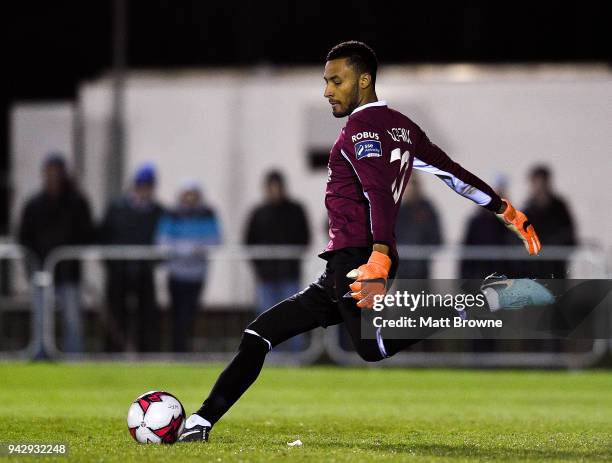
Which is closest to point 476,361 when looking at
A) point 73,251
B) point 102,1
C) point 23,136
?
point 73,251

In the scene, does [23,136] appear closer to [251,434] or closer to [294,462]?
[251,434]

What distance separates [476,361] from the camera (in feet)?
55.9

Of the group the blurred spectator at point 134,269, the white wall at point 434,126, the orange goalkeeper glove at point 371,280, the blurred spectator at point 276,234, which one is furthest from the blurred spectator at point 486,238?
the orange goalkeeper glove at point 371,280

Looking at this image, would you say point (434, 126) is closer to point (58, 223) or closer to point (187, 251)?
point (187, 251)

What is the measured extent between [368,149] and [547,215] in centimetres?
922

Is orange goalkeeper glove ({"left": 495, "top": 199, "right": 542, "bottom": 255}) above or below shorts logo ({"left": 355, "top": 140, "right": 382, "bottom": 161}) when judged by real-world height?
below

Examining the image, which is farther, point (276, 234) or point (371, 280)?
point (276, 234)

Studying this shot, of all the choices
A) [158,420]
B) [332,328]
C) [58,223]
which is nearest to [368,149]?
[158,420]

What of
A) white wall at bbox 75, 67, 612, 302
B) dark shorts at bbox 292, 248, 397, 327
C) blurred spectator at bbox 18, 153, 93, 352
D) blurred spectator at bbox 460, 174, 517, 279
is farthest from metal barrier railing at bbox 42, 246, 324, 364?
dark shorts at bbox 292, 248, 397, 327

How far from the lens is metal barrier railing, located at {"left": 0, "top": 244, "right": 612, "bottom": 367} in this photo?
55.2 ft

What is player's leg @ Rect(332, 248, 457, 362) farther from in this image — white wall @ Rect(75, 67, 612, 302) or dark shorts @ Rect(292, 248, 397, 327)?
white wall @ Rect(75, 67, 612, 302)

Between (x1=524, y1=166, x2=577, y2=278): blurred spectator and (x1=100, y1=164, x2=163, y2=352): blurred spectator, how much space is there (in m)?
4.52

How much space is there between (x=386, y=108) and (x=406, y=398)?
5361mm

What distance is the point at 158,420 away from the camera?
8.54m
